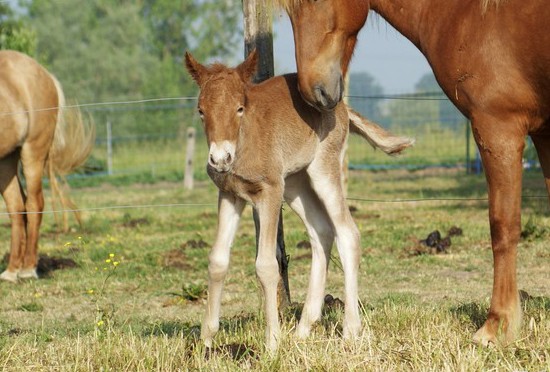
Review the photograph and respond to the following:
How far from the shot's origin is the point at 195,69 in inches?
186

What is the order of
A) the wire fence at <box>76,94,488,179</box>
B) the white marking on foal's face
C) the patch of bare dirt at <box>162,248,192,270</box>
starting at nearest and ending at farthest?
1. the white marking on foal's face
2. the patch of bare dirt at <box>162,248,192,270</box>
3. the wire fence at <box>76,94,488,179</box>

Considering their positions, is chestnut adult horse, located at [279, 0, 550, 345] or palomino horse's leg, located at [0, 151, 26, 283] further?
palomino horse's leg, located at [0, 151, 26, 283]

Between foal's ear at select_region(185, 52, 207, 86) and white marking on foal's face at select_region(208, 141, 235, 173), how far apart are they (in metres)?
0.50

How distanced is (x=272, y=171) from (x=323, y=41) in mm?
766

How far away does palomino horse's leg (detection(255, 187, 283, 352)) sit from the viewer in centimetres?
459

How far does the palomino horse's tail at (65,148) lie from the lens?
10.2m

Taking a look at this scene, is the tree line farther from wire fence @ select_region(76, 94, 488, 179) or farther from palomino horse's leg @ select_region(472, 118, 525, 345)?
palomino horse's leg @ select_region(472, 118, 525, 345)

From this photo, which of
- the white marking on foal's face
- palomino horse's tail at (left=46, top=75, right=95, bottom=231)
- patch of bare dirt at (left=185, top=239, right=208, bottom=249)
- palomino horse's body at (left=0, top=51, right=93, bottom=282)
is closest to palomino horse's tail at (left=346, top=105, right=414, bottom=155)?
the white marking on foal's face

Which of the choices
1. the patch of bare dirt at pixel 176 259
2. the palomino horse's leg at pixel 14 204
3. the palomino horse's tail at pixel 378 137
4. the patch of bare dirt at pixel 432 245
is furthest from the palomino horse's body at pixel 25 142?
the palomino horse's tail at pixel 378 137

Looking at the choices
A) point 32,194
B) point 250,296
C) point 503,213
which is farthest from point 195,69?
point 32,194

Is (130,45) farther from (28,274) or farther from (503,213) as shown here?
(503,213)

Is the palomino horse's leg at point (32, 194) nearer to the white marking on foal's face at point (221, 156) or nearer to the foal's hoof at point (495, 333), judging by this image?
the white marking on foal's face at point (221, 156)

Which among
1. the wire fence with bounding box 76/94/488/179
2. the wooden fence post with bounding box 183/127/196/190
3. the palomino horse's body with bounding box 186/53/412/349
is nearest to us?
the palomino horse's body with bounding box 186/53/412/349

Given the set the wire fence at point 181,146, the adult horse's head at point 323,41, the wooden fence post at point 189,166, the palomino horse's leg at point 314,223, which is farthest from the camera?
the wire fence at point 181,146
